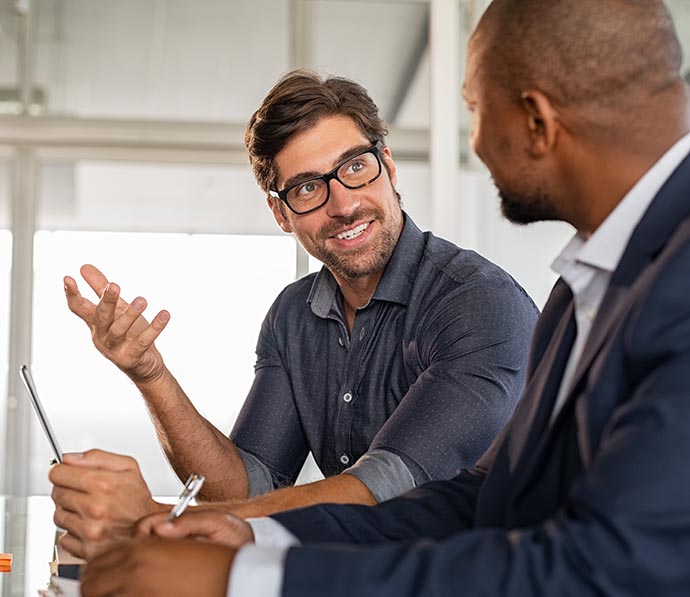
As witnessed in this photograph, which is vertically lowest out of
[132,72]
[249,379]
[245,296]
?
[249,379]

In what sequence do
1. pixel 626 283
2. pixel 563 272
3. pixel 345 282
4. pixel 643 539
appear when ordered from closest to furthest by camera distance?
1. pixel 643 539
2. pixel 626 283
3. pixel 563 272
4. pixel 345 282

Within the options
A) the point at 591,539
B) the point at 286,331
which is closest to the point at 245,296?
the point at 286,331

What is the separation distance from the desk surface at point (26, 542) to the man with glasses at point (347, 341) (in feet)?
1.11

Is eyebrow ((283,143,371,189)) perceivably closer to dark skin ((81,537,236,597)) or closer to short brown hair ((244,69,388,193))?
short brown hair ((244,69,388,193))

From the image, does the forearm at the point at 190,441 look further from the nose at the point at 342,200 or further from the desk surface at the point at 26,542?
the nose at the point at 342,200

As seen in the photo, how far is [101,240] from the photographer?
5730 mm

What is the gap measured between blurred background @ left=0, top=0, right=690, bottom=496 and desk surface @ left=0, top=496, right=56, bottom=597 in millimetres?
2696

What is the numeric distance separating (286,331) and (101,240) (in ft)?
11.2

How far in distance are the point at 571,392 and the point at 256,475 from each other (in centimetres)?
134

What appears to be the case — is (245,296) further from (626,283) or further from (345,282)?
Answer: (626,283)

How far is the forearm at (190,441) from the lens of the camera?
7.27 ft

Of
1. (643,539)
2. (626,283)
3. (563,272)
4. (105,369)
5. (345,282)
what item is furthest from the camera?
(105,369)

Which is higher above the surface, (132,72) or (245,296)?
(132,72)

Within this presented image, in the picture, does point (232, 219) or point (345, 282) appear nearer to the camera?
point (345, 282)
